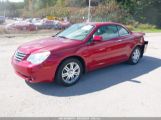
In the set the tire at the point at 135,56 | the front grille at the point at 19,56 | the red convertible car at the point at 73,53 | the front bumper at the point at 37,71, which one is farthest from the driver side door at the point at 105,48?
the front grille at the point at 19,56

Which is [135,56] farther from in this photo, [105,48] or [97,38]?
[97,38]

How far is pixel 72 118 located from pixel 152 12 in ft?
110

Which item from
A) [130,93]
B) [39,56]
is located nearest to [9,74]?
[39,56]

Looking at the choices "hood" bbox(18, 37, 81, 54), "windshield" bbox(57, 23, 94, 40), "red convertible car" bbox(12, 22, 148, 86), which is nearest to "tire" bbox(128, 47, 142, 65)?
"red convertible car" bbox(12, 22, 148, 86)

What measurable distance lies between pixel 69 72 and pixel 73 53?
1.56 feet

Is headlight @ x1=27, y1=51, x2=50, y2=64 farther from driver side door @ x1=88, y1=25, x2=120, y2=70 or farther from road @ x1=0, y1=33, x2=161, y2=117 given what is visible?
driver side door @ x1=88, y1=25, x2=120, y2=70

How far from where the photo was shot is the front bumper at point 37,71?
4590mm

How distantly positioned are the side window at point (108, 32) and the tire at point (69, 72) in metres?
1.09

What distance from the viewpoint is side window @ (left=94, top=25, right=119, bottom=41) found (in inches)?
231

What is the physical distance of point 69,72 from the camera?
5.11m

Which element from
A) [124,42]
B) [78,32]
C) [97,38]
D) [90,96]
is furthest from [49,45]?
[124,42]

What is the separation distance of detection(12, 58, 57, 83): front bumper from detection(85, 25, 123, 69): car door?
3.84 ft

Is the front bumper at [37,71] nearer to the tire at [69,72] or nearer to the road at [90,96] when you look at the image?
the tire at [69,72]

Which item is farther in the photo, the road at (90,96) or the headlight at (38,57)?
the headlight at (38,57)
